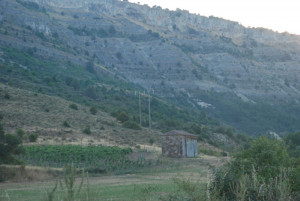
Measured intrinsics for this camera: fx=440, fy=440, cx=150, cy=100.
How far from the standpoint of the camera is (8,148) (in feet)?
94.4

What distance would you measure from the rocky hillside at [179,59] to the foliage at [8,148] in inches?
2719

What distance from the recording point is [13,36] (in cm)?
10069

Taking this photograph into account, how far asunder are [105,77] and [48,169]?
3014 inches

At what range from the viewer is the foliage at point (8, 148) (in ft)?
92.1

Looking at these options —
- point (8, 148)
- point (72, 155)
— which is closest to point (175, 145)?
point (72, 155)

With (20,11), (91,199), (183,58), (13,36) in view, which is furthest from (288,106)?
(91,199)

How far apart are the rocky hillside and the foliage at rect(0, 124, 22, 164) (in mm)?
69065

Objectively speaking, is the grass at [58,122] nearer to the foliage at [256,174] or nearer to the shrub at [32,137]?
the shrub at [32,137]

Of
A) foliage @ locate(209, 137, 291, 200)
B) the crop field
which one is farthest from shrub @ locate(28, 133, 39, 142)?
foliage @ locate(209, 137, 291, 200)

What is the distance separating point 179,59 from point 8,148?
321 ft

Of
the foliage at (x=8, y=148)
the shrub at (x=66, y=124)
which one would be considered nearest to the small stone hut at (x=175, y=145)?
the shrub at (x=66, y=124)

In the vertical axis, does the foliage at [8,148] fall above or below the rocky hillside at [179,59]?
below

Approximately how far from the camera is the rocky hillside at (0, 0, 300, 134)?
10100 cm

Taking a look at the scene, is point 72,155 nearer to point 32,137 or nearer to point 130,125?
point 32,137
